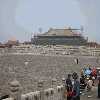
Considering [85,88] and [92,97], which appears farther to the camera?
[85,88]

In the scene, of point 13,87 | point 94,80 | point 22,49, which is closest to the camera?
point 13,87

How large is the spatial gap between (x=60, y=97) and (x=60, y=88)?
466 millimetres

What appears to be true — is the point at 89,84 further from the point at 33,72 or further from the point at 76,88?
the point at 33,72

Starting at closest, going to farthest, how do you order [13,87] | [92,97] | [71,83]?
[13,87]
[71,83]
[92,97]

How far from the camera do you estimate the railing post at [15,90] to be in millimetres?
17356

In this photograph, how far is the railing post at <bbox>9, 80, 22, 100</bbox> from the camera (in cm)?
1736

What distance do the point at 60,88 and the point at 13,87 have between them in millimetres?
6453

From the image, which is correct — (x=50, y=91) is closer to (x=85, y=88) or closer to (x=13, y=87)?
(x=13, y=87)

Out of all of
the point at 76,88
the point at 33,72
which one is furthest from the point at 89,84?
the point at 33,72

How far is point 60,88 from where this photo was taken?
23.6 metres

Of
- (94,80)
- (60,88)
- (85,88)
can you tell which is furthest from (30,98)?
(94,80)

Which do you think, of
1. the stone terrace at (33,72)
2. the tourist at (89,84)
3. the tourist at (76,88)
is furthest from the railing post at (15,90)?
the tourist at (89,84)

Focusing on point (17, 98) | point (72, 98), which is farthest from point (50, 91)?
point (17, 98)

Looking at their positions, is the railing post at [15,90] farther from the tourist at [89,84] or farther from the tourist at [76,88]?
the tourist at [89,84]
